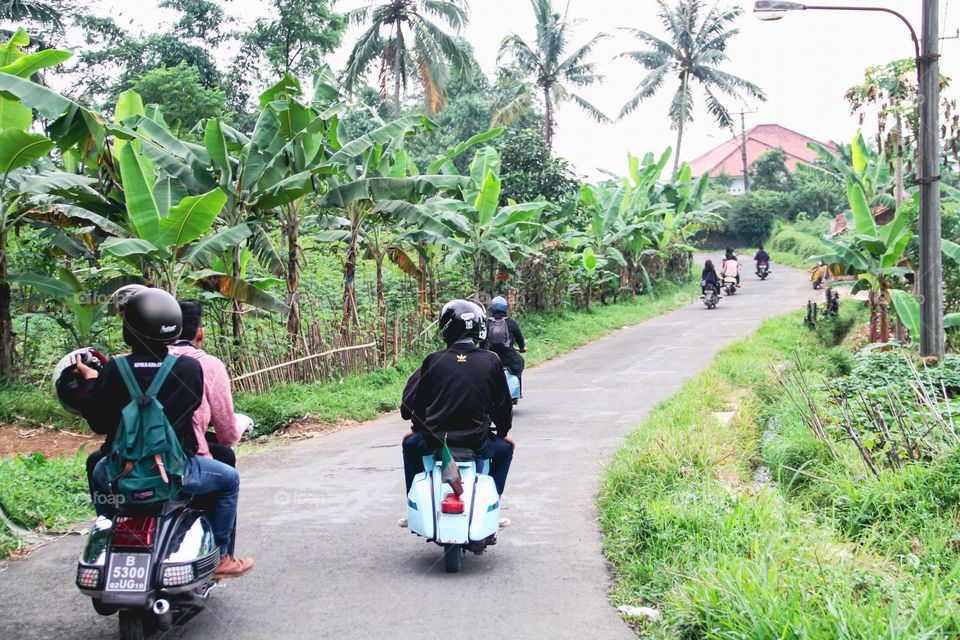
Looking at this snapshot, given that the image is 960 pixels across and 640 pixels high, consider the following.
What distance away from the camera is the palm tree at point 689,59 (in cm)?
3878

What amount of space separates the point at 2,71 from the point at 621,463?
21.7ft

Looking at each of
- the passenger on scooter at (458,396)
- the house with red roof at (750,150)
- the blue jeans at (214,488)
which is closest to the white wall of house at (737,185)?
the house with red roof at (750,150)

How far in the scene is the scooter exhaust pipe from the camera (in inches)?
155

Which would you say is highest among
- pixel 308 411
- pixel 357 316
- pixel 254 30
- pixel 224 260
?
pixel 254 30

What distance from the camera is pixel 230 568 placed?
4602mm

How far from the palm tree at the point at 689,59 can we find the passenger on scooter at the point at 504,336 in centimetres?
2980

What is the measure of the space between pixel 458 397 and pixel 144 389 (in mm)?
1885

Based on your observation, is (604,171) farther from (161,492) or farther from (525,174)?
(161,492)

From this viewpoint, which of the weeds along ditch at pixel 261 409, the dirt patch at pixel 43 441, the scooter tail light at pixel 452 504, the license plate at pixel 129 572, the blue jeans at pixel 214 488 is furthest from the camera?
the dirt patch at pixel 43 441

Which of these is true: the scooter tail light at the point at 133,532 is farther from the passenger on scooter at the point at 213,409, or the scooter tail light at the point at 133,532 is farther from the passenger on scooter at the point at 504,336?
the passenger on scooter at the point at 504,336

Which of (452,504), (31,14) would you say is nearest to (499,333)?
(452,504)

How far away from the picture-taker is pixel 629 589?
5.01 metres

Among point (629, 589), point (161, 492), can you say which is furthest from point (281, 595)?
point (629, 589)

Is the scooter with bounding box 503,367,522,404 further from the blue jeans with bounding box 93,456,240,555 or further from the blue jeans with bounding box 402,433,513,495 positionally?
the blue jeans with bounding box 93,456,240,555
